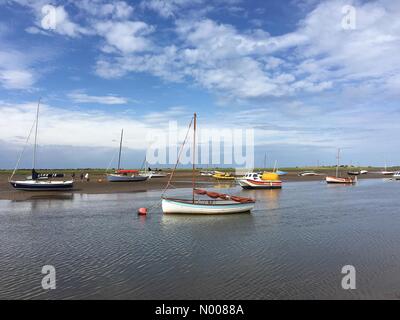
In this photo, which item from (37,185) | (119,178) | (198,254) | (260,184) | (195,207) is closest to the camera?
(198,254)

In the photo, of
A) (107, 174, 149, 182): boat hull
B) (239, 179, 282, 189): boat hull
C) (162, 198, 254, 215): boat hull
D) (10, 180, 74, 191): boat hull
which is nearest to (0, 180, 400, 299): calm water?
(162, 198, 254, 215): boat hull

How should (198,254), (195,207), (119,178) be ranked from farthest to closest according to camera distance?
1. (119,178)
2. (195,207)
3. (198,254)

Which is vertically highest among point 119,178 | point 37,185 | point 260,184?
point 119,178

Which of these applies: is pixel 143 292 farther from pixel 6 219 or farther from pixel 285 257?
pixel 6 219

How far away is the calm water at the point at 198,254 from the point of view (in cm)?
1359

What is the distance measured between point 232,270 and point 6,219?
21725mm

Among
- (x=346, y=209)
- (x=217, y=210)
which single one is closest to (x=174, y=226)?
(x=217, y=210)

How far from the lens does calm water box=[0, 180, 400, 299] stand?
13.6 meters

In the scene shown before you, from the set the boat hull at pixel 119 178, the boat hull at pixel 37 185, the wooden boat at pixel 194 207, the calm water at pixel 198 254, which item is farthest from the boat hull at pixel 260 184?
the wooden boat at pixel 194 207

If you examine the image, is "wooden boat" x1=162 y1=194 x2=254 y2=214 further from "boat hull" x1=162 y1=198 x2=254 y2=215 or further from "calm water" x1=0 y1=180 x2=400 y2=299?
"calm water" x1=0 y1=180 x2=400 y2=299

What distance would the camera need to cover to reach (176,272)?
617 inches

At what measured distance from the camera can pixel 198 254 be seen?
18797mm

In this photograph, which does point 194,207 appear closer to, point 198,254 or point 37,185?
point 198,254

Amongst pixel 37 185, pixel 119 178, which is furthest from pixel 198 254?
pixel 119 178
